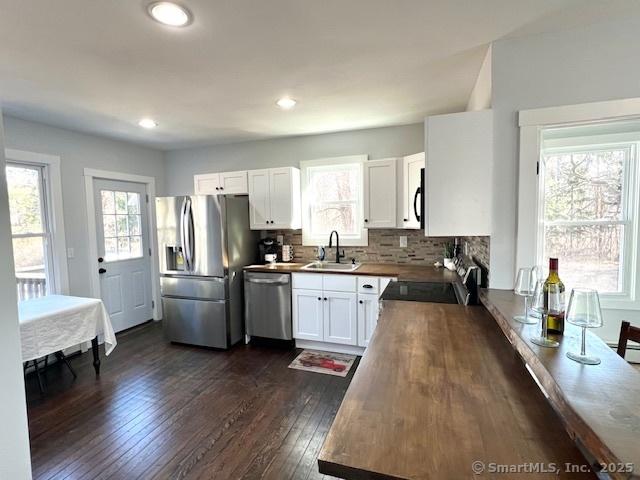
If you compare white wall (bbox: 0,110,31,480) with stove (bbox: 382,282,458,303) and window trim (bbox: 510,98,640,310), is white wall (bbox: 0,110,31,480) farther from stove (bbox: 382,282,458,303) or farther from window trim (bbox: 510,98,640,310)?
window trim (bbox: 510,98,640,310)

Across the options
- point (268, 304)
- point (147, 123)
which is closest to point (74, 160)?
point (147, 123)

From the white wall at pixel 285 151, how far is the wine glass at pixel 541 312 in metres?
2.45

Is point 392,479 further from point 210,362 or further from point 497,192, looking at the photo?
point 210,362

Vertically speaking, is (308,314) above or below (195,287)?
below

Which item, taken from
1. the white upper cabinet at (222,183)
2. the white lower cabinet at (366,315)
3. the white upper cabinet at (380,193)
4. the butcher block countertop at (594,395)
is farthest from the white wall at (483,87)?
the white upper cabinet at (222,183)

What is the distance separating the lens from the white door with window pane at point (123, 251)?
3762 mm

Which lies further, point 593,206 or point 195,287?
point 195,287

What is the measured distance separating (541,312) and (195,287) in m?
3.22

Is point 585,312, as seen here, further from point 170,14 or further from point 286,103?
point 286,103

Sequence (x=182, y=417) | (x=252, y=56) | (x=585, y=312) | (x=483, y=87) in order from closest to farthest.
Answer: (x=585, y=312) → (x=252, y=56) → (x=483, y=87) → (x=182, y=417)

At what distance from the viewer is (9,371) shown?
1.31 meters

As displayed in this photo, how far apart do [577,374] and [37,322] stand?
128 inches

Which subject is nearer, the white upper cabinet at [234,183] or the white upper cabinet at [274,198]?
the white upper cabinet at [274,198]

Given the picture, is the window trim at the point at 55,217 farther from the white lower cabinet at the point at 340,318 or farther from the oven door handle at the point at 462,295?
the oven door handle at the point at 462,295
